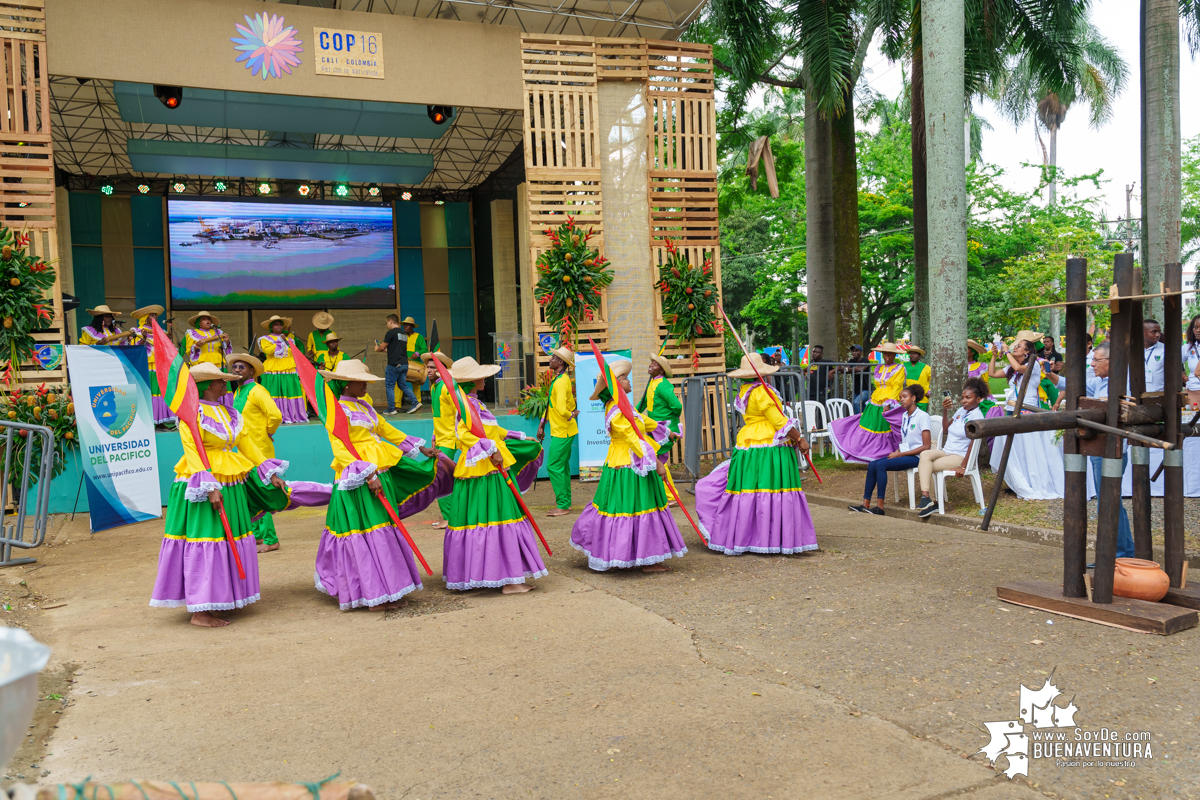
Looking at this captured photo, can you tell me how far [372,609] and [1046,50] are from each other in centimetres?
1354

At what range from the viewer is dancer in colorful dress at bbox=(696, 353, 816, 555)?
7156 mm

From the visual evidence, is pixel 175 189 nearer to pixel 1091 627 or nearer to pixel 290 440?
pixel 290 440

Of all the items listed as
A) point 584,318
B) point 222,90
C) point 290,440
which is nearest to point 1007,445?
point 584,318

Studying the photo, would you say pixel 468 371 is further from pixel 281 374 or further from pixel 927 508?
pixel 281 374

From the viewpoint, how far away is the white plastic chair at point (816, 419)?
11305mm

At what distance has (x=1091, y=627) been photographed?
4.90m

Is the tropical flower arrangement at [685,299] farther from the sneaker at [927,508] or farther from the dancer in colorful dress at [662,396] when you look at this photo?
the sneaker at [927,508]

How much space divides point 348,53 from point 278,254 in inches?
318

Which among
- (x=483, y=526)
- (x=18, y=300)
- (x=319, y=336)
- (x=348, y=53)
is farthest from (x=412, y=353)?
(x=483, y=526)

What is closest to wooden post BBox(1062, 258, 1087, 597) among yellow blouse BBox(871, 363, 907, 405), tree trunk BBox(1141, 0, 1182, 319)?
yellow blouse BBox(871, 363, 907, 405)

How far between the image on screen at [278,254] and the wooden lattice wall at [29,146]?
7.62m

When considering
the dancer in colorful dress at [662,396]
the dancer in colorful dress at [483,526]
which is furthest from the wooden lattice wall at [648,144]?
the dancer in colorful dress at [483,526]

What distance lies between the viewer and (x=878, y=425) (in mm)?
9508

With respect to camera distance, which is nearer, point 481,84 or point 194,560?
point 194,560
